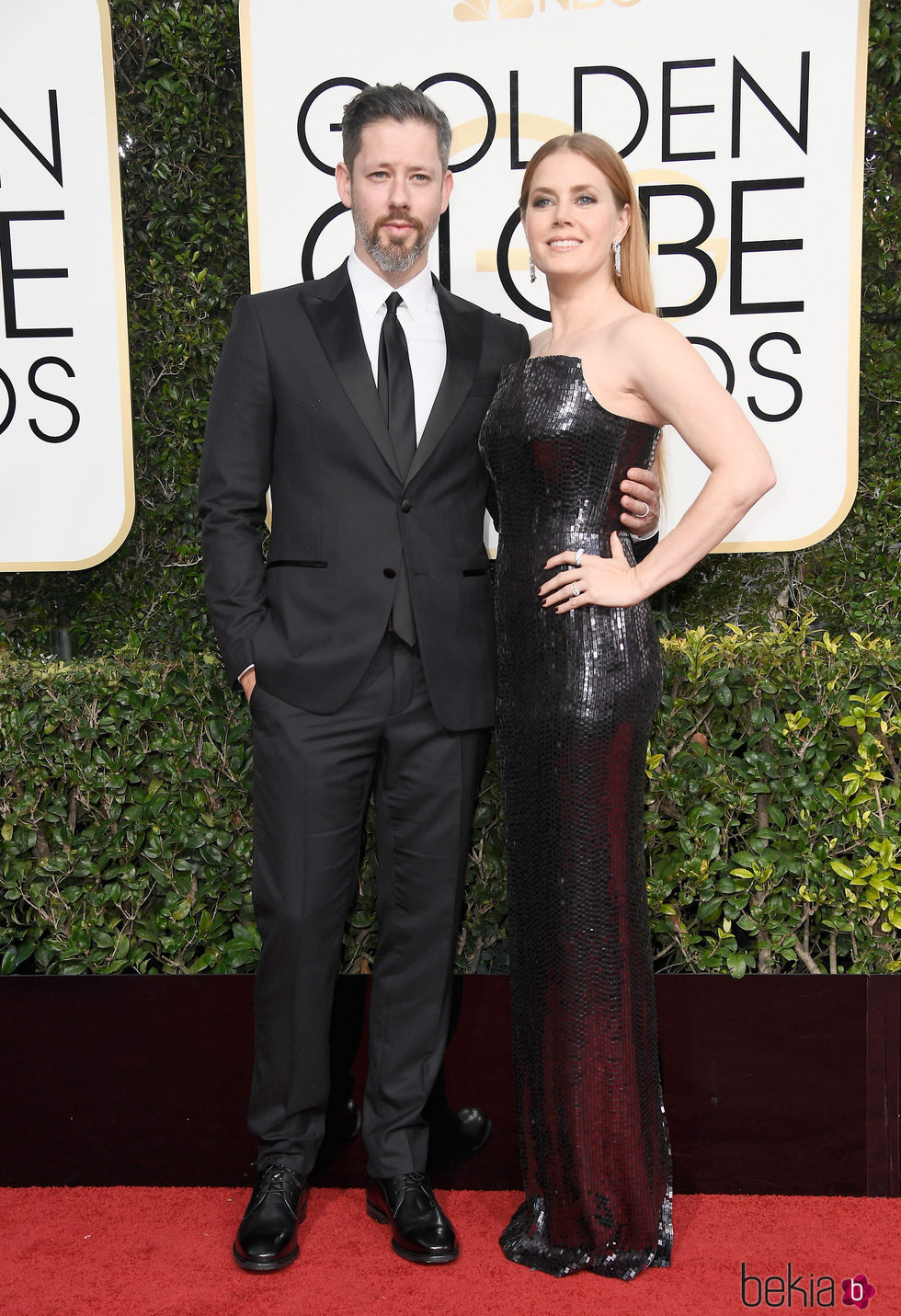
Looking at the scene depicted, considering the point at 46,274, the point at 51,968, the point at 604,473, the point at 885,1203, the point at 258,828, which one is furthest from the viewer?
the point at 46,274

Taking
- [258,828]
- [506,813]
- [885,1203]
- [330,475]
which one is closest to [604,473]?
[330,475]

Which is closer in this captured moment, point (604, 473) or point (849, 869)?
point (604, 473)

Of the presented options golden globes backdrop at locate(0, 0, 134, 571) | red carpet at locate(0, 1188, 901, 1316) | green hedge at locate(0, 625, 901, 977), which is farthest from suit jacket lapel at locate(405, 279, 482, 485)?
red carpet at locate(0, 1188, 901, 1316)

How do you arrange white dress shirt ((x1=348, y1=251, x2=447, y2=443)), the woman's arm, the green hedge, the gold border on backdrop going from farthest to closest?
the gold border on backdrop
the green hedge
white dress shirt ((x1=348, y1=251, x2=447, y2=443))
the woman's arm

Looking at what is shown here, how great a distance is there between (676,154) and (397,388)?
1.19 metres

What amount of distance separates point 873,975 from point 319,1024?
1275mm

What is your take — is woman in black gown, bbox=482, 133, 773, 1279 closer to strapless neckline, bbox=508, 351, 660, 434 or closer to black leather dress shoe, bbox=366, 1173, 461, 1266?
strapless neckline, bbox=508, 351, 660, 434

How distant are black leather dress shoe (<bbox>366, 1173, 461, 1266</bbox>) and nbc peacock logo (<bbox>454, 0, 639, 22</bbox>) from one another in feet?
9.28

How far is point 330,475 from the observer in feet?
7.43

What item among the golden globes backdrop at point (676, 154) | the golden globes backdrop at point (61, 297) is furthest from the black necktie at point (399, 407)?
the golden globes backdrop at point (61, 297)

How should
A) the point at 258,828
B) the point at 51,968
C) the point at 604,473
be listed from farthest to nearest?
1. the point at 51,968
2. the point at 258,828
3. the point at 604,473

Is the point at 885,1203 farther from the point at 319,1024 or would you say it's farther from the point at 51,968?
the point at 51,968

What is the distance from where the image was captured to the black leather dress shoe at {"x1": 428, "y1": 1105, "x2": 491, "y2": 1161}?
261 centimetres

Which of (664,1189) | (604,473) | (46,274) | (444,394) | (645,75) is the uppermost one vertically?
(645,75)
